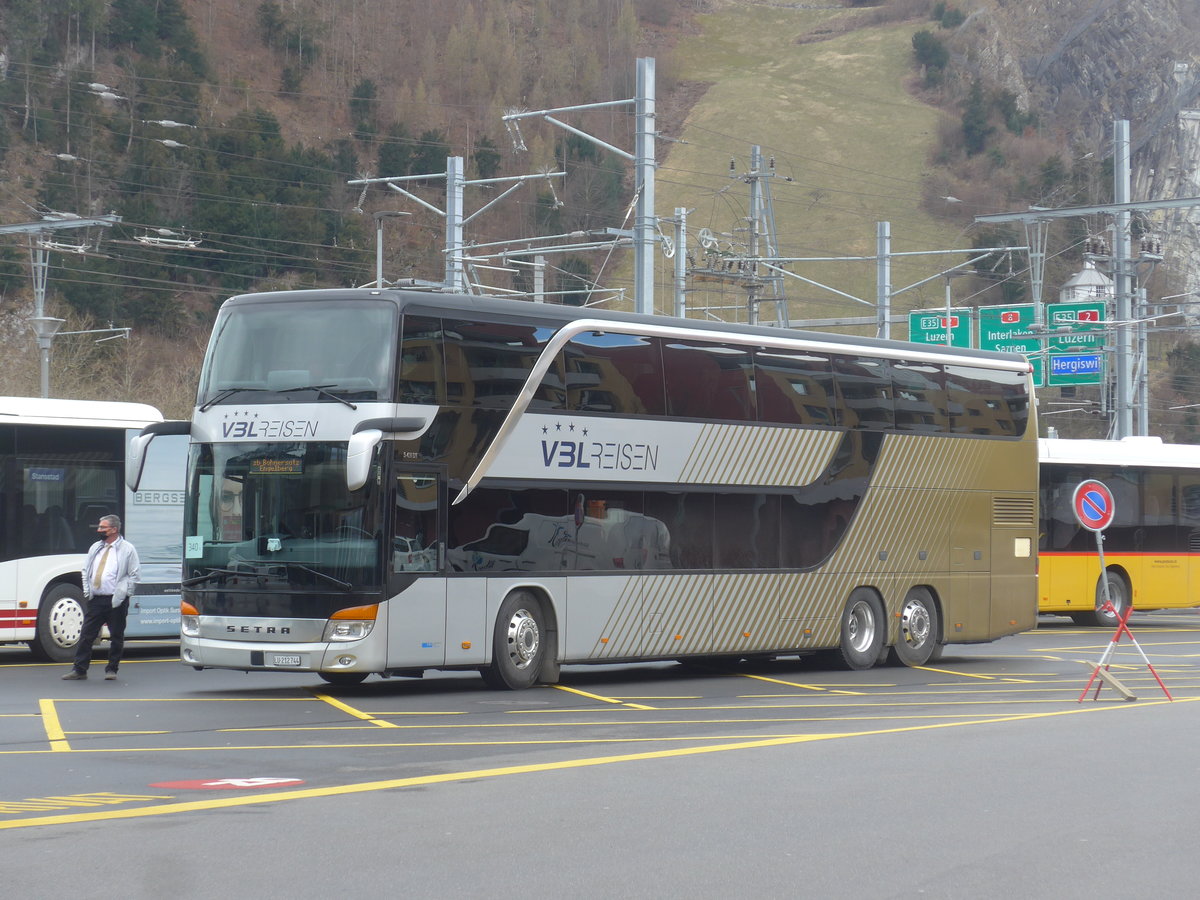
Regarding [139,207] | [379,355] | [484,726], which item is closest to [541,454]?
[379,355]

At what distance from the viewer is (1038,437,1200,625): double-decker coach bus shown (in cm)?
3000

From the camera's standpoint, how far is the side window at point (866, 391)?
20.7 metres

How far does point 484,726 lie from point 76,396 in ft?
126

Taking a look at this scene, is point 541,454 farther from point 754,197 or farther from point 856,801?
point 754,197

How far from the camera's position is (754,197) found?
4378cm

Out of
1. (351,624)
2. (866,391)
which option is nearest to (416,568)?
(351,624)

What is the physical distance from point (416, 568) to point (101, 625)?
13.0ft

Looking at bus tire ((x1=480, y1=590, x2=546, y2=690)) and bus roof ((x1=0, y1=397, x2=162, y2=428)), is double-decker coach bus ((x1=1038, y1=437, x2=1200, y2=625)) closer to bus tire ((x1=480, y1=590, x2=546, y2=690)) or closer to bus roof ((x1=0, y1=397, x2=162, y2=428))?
bus tire ((x1=480, y1=590, x2=546, y2=690))

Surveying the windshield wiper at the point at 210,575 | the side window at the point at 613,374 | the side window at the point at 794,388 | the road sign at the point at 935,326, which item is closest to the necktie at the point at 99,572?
the windshield wiper at the point at 210,575

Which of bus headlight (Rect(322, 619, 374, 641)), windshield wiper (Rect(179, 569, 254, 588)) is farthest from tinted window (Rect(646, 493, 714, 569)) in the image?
windshield wiper (Rect(179, 569, 254, 588))

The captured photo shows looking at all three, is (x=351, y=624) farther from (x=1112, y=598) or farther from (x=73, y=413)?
(x=1112, y=598)

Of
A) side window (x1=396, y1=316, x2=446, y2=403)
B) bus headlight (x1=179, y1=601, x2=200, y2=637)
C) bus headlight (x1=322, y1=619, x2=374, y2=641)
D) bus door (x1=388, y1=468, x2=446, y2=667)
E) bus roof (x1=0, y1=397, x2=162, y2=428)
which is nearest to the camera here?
bus headlight (x1=322, y1=619, x2=374, y2=641)

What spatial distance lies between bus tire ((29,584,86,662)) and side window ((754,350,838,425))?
28.5 ft

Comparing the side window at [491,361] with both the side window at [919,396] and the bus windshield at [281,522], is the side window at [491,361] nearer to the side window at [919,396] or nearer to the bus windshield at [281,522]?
the bus windshield at [281,522]
